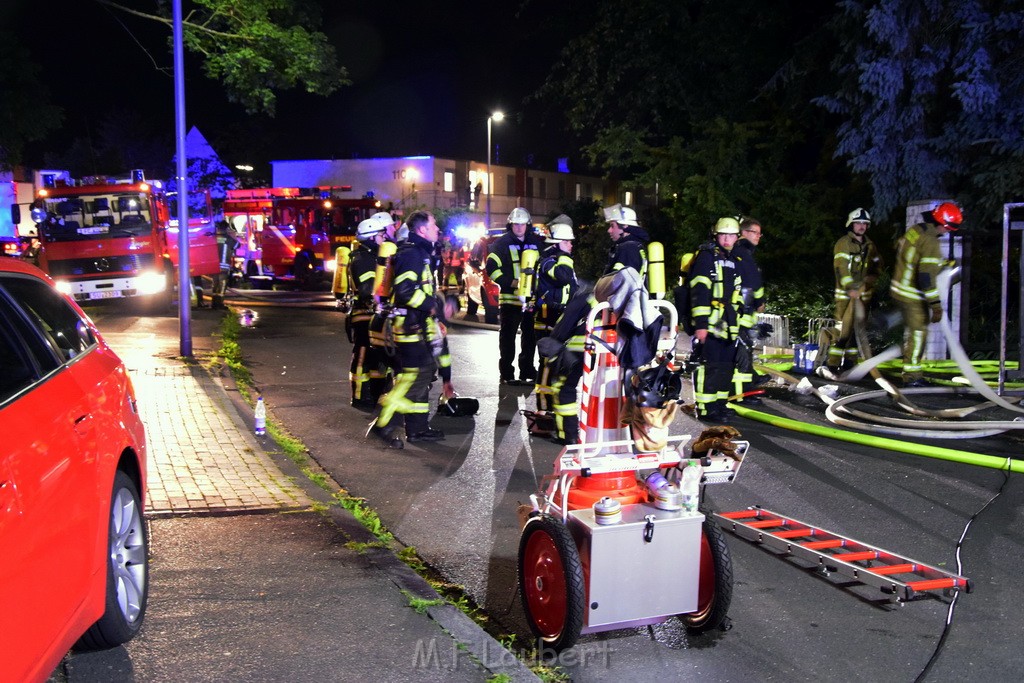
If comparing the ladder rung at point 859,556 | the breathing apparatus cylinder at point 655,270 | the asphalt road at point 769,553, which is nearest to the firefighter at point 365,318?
the asphalt road at point 769,553

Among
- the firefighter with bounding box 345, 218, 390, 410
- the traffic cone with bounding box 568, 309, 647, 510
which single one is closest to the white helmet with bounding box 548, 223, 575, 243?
the firefighter with bounding box 345, 218, 390, 410

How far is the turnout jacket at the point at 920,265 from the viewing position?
10.9 meters

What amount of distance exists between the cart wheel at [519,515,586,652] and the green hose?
466cm

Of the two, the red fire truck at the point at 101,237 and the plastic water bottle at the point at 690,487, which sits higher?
the red fire truck at the point at 101,237

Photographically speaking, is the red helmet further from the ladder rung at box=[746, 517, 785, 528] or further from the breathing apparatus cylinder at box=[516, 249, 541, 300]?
the ladder rung at box=[746, 517, 785, 528]

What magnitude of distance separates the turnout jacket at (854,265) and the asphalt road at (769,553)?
8.07 ft

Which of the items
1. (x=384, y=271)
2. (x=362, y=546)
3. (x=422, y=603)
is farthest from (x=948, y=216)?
(x=422, y=603)

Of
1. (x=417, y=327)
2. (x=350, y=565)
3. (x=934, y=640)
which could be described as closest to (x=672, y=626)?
Result: (x=934, y=640)

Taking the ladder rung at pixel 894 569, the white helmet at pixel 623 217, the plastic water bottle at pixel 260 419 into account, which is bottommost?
the ladder rung at pixel 894 569

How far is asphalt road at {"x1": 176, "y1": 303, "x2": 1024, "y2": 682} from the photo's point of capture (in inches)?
173

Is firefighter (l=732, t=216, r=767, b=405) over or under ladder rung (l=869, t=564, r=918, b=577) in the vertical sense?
over

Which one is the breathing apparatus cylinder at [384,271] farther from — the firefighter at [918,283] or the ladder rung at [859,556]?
the firefighter at [918,283]

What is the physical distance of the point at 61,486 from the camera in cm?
341

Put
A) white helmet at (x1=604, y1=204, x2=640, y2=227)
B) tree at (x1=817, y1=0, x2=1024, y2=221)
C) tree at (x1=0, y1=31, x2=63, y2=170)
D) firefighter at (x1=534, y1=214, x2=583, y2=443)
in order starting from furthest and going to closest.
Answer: tree at (x1=0, y1=31, x2=63, y2=170), tree at (x1=817, y1=0, x2=1024, y2=221), firefighter at (x1=534, y1=214, x2=583, y2=443), white helmet at (x1=604, y1=204, x2=640, y2=227)
